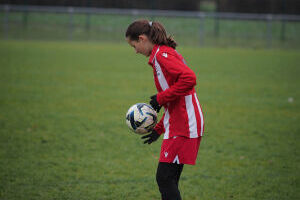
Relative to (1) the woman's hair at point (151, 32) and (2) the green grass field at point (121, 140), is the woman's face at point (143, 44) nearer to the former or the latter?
(1) the woman's hair at point (151, 32)

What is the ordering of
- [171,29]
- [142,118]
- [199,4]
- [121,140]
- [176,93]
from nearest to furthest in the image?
[176,93], [142,118], [121,140], [171,29], [199,4]

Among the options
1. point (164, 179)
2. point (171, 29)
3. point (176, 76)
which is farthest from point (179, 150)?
point (171, 29)

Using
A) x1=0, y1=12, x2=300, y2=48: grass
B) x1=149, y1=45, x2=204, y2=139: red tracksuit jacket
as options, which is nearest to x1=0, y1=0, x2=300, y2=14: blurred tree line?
x1=0, y1=12, x2=300, y2=48: grass

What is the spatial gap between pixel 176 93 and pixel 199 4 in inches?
1131

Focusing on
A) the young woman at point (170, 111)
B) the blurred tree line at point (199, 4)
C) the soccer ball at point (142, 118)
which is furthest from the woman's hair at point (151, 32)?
the blurred tree line at point (199, 4)

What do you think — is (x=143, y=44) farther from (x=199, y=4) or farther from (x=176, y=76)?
(x=199, y=4)

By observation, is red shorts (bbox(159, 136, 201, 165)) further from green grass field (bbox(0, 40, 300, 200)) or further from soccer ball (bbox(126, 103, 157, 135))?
green grass field (bbox(0, 40, 300, 200))

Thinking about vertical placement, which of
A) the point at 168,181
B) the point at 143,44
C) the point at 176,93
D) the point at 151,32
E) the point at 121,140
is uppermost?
the point at 151,32

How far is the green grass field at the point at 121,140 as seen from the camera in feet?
14.3

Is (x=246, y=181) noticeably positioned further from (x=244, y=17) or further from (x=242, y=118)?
(x=244, y=17)

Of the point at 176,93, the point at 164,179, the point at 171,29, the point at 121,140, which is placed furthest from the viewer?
the point at 171,29

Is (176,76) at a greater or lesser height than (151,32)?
lesser

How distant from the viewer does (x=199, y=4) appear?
3011cm

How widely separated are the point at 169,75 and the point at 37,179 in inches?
100
